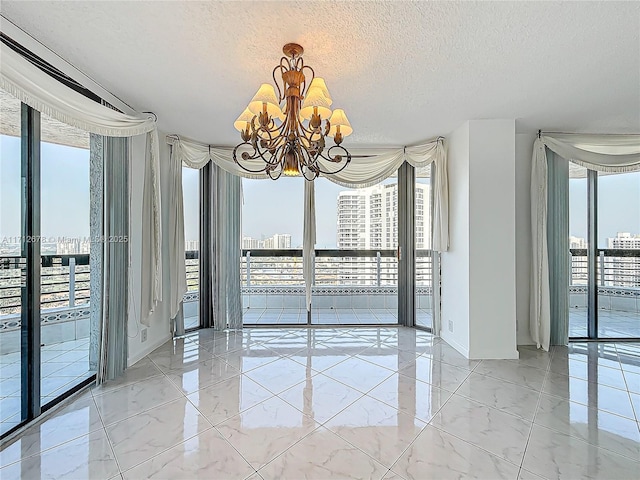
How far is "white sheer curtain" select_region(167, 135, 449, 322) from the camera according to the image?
345 centimetres

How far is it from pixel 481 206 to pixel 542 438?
6.50 feet

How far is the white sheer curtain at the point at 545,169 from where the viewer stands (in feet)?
10.8

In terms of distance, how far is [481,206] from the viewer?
9.95 ft

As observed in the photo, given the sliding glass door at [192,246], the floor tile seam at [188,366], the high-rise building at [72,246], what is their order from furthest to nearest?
the sliding glass door at [192,246]
the floor tile seam at [188,366]
the high-rise building at [72,246]

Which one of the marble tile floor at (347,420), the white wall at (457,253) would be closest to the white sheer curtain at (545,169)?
the marble tile floor at (347,420)

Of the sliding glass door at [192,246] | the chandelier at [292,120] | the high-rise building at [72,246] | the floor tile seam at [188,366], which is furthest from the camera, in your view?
the sliding glass door at [192,246]

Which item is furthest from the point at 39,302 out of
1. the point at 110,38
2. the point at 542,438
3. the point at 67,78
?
the point at 542,438

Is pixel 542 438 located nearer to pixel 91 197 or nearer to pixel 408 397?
pixel 408 397

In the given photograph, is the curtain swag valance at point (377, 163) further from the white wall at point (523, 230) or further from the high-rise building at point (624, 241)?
the high-rise building at point (624, 241)

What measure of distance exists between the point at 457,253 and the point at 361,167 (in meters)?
1.55

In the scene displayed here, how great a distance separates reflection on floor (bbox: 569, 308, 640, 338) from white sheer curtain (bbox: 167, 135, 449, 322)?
1.92 metres

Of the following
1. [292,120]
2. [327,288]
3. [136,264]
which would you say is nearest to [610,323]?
[327,288]

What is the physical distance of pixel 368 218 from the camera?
436 centimetres

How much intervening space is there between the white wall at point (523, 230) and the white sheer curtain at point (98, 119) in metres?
3.87
